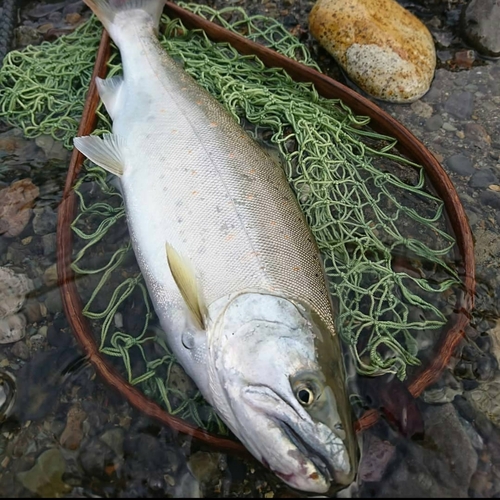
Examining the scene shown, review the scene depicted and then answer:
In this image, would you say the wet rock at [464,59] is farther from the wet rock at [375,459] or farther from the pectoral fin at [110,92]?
the wet rock at [375,459]

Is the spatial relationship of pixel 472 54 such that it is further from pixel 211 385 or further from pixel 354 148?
pixel 211 385

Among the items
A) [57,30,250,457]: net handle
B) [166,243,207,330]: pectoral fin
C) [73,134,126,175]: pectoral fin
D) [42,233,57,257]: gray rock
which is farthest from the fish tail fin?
[166,243,207,330]: pectoral fin

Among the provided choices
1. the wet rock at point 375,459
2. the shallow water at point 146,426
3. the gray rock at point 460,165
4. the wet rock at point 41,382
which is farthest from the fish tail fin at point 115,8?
the wet rock at point 375,459

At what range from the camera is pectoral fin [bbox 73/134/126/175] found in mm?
2695

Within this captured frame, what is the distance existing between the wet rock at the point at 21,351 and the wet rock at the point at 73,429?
1.34 feet

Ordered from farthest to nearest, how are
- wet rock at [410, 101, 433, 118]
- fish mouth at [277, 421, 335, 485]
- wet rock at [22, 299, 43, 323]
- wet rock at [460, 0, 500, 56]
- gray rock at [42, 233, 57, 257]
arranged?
1. wet rock at [460, 0, 500, 56]
2. wet rock at [410, 101, 433, 118]
3. gray rock at [42, 233, 57, 257]
4. wet rock at [22, 299, 43, 323]
5. fish mouth at [277, 421, 335, 485]

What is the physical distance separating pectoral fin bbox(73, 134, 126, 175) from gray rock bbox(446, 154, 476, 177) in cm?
216

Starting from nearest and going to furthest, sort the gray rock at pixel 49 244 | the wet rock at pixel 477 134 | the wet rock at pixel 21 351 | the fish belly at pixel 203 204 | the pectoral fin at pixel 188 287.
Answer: the pectoral fin at pixel 188 287 → the fish belly at pixel 203 204 → the wet rock at pixel 21 351 → the gray rock at pixel 49 244 → the wet rock at pixel 477 134

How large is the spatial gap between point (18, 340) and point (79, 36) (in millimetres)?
2240

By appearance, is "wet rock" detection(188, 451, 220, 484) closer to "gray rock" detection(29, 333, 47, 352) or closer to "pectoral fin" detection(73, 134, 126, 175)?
"gray rock" detection(29, 333, 47, 352)

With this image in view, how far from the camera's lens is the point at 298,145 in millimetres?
3074

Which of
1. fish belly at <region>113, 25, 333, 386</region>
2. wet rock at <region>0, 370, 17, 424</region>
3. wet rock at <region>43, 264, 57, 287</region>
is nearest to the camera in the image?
fish belly at <region>113, 25, 333, 386</region>

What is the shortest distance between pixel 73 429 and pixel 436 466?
170 cm

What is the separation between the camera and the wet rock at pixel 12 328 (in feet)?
8.63
